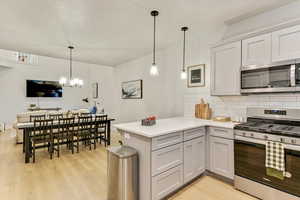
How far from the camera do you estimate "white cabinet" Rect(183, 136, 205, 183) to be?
2314 millimetres

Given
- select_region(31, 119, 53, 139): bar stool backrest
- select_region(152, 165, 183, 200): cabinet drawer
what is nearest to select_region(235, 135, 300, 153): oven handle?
select_region(152, 165, 183, 200): cabinet drawer

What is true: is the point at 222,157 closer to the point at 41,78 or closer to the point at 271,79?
the point at 271,79

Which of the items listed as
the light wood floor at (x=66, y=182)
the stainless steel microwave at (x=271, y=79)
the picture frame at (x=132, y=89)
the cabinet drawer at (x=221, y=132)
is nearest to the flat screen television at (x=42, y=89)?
the picture frame at (x=132, y=89)

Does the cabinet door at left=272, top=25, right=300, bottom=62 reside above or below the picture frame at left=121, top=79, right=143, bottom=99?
above

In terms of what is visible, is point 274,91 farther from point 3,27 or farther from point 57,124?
point 3,27

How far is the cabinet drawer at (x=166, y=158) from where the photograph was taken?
74.4 inches

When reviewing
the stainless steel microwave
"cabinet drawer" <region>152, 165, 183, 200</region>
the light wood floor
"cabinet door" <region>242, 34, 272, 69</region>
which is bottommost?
the light wood floor

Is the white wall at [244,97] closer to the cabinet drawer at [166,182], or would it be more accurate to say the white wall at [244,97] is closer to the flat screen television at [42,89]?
the cabinet drawer at [166,182]

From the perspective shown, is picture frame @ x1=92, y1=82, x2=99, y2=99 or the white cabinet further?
picture frame @ x1=92, y1=82, x2=99, y2=99

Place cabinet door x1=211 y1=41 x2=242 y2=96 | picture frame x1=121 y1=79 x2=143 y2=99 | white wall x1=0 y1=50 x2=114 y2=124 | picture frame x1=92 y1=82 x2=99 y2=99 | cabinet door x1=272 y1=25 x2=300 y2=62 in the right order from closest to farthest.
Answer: cabinet door x1=272 y1=25 x2=300 y2=62 < cabinet door x1=211 y1=41 x2=242 y2=96 < picture frame x1=121 y1=79 x2=143 y2=99 < white wall x1=0 y1=50 x2=114 y2=124 < picture frame x1=92 y1=82 x2=99 y2=99

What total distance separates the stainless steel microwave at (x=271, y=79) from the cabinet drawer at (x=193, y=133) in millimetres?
903

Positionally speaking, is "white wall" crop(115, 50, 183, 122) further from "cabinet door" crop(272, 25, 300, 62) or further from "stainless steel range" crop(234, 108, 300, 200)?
"cabinet door" crop(272, 25, 300, 62)

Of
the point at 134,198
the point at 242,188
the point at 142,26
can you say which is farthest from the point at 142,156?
the point at 142,26

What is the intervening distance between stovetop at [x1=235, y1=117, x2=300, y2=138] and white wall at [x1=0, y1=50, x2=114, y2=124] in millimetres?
5264
